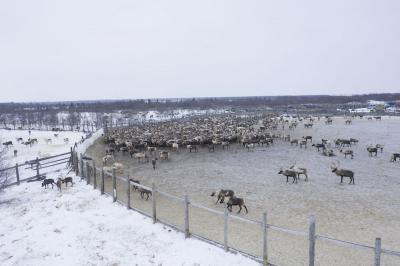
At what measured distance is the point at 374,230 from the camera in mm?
12742

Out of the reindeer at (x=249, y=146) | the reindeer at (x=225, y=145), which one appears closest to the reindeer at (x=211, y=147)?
the reindeer at (x=225, y=145)

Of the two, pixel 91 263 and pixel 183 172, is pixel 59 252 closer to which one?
pixel 91 263

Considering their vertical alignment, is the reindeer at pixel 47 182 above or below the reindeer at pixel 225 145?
above

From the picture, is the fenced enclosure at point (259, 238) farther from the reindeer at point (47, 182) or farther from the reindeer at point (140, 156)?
the reindeer at point (140, 156)

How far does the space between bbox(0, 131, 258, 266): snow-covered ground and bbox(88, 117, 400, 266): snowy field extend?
4.83 feet

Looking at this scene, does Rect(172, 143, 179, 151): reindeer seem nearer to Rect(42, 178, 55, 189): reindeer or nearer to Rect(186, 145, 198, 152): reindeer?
Rect(186, 145, 198, 152): reindeer

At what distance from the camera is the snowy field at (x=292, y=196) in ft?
37.0

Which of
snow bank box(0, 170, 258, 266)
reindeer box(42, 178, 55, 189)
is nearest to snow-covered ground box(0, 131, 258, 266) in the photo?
snow bank box(0, 170, 258, 266)

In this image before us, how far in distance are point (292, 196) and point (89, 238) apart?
10.4 metres

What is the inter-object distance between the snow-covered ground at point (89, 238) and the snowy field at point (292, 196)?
4.83 feet

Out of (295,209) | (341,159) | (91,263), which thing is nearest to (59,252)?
(91,263)

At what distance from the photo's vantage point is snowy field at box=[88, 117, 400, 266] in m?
11.3

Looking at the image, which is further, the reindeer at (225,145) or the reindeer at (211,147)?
the reindeer at (225,145)

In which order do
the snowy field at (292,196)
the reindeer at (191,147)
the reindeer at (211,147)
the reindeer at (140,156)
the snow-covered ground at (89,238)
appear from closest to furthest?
1. the snow-covered ground at (89,238)
2. the snowy field at (292,196)
3. the reindeer at (140,156)
4. the reindeer at (191,147)
5. the reindeer at (211,147)
